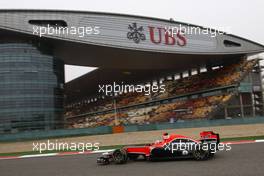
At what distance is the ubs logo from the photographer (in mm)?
56062

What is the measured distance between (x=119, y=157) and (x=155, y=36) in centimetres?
4583

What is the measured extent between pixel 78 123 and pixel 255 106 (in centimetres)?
5025

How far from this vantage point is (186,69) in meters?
80.2

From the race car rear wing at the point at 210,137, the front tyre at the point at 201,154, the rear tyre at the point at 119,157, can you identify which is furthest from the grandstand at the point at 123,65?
the front tyre at the point at 201,154

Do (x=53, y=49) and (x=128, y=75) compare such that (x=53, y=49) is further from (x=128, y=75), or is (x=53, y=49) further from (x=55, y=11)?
(x=128, y=75)

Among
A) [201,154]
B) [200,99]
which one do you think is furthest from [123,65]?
[201,154]

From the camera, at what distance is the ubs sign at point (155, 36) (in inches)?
2216

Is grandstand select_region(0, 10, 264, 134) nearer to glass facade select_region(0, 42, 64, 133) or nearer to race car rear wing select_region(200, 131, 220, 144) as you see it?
glass facade select_region(0, 42, 64, 133)

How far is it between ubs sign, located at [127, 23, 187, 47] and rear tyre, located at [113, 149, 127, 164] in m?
42.9

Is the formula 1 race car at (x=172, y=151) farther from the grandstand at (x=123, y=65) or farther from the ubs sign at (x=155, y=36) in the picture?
the ubs sign at (x=155, y=36)

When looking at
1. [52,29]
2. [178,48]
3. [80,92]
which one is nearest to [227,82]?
[178,48]

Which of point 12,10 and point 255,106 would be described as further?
point 255,106

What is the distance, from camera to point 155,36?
5816cm

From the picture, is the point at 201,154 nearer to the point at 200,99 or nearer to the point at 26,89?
the point at 26,89
